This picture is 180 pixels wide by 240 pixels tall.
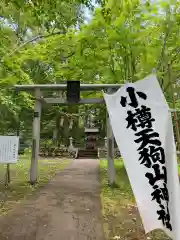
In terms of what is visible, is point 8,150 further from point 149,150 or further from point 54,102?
point 149,150

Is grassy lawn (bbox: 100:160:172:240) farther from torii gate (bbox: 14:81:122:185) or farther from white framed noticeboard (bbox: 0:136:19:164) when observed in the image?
white framed noticeboard (bbox: 0:136:19:164)

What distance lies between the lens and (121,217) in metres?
5.45

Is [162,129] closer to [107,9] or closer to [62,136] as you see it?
[107,9]

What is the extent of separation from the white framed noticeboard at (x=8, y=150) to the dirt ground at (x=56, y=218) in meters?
1.27

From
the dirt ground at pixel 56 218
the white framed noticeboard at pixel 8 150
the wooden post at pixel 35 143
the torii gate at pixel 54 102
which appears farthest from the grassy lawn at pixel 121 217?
the white framed noticeboard at pixel 8 150

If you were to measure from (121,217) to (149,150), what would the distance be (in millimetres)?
2333

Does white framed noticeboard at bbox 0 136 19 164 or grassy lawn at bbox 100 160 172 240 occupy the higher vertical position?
white framed noticeboard at bbox 0 136 19 164

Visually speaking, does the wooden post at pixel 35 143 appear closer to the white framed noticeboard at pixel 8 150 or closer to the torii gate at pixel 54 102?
the torii gate at pixel 54 102

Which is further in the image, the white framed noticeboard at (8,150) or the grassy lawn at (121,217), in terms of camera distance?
the white framed noticeboard at (8,150)

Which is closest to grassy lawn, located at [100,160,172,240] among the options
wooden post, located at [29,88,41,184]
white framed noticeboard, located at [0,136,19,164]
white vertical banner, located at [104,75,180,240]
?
white vertical banner, located at [104,75,180,240]

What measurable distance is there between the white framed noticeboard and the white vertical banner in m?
4.78

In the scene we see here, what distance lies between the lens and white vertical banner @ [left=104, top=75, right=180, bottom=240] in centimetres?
347

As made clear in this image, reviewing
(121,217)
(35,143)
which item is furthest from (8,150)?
(121,217)

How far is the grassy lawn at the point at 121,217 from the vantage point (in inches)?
175
